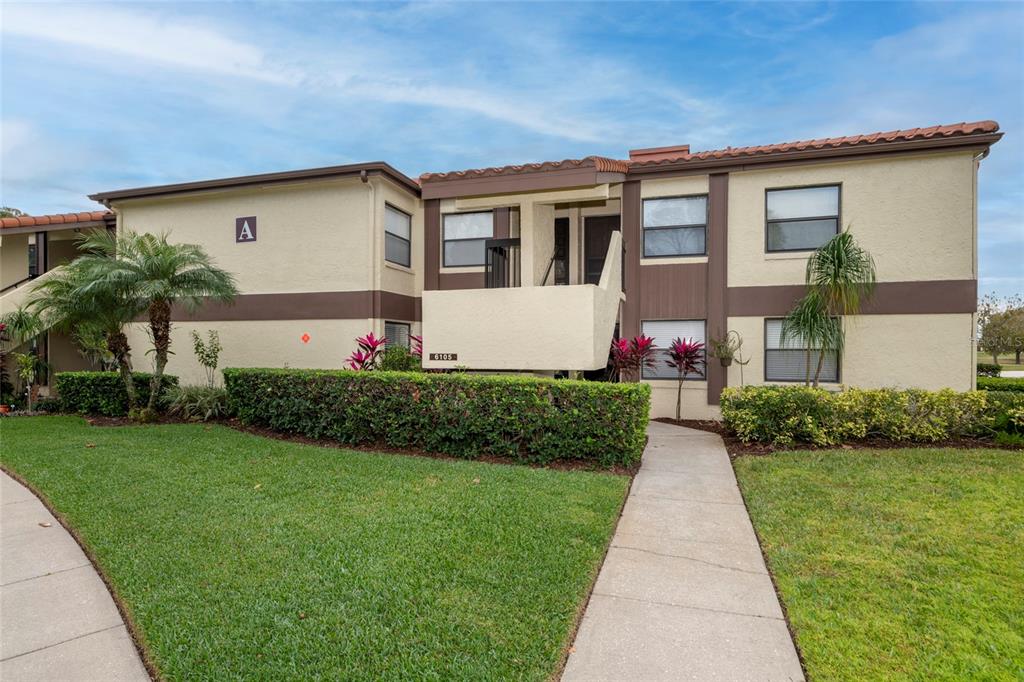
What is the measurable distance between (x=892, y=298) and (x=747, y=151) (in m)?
3.94

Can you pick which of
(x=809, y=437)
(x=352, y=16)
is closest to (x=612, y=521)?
(x=809, y=437)

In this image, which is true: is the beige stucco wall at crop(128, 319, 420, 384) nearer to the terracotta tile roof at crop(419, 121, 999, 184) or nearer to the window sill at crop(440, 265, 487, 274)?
the window sill at crop(440, 265, 487, 274)

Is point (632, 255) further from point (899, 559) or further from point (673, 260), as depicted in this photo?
point (899, 559)

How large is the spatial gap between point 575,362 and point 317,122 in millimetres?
11652

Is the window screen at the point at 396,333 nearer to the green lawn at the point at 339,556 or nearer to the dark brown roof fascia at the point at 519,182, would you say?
the dark brown roof fascia at the point at 519,182

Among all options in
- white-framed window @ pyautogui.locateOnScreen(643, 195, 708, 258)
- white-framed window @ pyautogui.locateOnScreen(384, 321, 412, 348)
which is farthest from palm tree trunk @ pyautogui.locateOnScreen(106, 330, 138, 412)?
white-framed window @ pyautogui.locateOnScreen(643, 195, 708, 258)

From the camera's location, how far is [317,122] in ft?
48.8

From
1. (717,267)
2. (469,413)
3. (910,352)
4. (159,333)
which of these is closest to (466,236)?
(717,267)

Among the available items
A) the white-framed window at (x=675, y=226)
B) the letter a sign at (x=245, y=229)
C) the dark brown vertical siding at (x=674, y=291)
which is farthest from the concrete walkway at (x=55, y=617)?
the white-framed window at (x=675, y=226)

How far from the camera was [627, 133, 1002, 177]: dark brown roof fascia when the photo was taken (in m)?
9.08

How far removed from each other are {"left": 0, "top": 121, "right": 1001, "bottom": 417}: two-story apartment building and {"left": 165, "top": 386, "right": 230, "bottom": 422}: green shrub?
1.68 metres

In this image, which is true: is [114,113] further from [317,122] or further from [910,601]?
[910,601]

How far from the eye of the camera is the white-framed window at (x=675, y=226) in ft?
35.8

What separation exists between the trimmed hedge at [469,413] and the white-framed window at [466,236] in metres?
4.83
